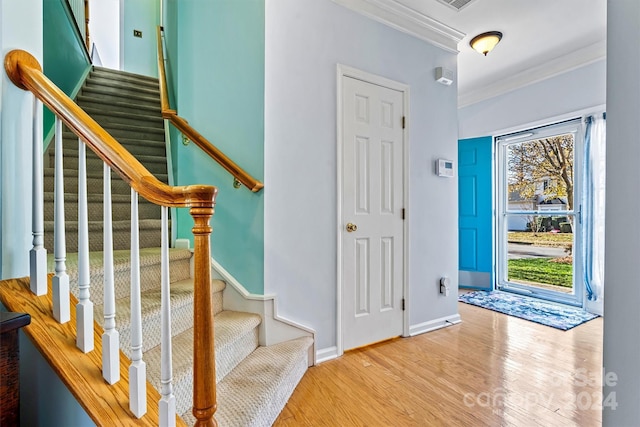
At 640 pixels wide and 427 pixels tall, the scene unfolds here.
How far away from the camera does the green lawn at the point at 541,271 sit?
361cm

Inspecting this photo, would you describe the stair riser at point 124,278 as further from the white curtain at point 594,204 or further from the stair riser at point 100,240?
the white curtain at point 594,204

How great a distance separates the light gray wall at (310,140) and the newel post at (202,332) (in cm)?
106

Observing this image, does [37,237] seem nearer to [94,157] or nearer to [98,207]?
[98,207]

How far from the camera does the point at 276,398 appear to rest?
4.84 ft

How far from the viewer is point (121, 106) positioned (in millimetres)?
3473

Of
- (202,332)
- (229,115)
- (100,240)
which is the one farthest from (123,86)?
(202,332)

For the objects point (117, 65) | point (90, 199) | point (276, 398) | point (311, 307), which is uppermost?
point (117, 65)

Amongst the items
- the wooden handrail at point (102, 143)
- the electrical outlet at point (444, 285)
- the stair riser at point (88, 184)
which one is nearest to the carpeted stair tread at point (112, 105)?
the stair riser at point (88, 184)

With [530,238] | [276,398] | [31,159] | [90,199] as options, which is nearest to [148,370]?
[276,398]

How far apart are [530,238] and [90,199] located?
185 inches

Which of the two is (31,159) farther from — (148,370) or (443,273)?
(443,273)

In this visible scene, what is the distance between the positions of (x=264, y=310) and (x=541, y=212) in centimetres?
369

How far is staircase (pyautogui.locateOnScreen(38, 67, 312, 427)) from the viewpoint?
1.28 m

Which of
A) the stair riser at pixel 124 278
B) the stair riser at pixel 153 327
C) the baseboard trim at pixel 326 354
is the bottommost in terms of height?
the baseboard trim at pixel 326 354
